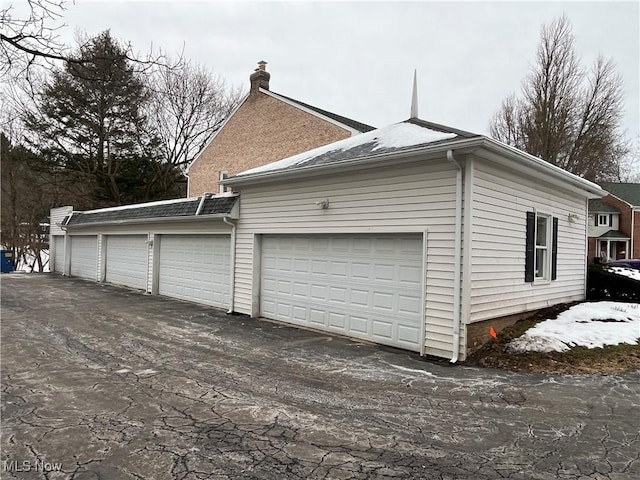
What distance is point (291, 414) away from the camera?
175 inches

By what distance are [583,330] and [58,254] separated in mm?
24904

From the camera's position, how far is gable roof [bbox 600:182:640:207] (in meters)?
34.2

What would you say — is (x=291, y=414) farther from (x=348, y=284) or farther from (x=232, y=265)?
(x=232, y=265)

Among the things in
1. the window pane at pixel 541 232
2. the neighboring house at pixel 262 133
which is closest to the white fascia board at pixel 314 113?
the neighboring house at pixel 262 133

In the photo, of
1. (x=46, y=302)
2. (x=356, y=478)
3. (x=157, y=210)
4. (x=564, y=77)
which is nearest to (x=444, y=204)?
(x=356, y=478)

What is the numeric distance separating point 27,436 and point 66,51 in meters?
4.93

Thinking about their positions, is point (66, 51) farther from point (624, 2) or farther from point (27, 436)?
point (624, 2)

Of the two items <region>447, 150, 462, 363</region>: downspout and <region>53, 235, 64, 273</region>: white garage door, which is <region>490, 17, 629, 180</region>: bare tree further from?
<region>53, 235, 64, 273</region>: white garage door

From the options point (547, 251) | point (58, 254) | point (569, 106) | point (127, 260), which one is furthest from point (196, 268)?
point (569, 106)

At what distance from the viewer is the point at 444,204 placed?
22.5ft

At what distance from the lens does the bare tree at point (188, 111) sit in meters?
28.5

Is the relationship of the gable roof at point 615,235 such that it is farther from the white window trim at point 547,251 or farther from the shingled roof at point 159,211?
the shingled roof at point 159,211

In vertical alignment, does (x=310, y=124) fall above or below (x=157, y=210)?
above

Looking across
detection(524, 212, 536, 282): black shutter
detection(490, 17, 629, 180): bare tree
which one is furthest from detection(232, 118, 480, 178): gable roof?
detection(490, 17, 629, 180): bare tree
